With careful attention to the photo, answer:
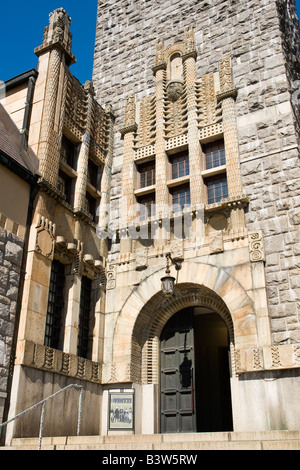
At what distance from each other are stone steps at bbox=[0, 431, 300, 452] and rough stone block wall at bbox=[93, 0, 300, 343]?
3.44 m

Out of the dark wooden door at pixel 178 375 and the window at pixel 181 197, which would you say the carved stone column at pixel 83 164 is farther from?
the dark wooden door at pixel 178 375

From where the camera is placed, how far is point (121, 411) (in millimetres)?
12719

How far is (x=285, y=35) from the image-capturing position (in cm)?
1570

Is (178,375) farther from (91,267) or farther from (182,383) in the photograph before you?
(91,267)

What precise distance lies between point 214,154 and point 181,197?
1.79 m

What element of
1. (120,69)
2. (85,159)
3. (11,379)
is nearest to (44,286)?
(11,379)

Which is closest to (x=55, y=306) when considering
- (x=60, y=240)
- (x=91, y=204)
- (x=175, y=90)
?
(x=60, y=240)

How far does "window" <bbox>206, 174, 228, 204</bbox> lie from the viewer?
1439 centimetres

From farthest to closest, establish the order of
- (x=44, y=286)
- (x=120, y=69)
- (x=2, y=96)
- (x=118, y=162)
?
(x=120, y=69) → (x=118, y=162) → (x=2, y=96) → (x=44, y=286)

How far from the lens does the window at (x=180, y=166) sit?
15.6 metres

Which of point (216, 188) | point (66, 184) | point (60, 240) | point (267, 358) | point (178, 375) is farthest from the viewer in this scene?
point (66, 184)

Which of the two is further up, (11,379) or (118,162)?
(118,162)
